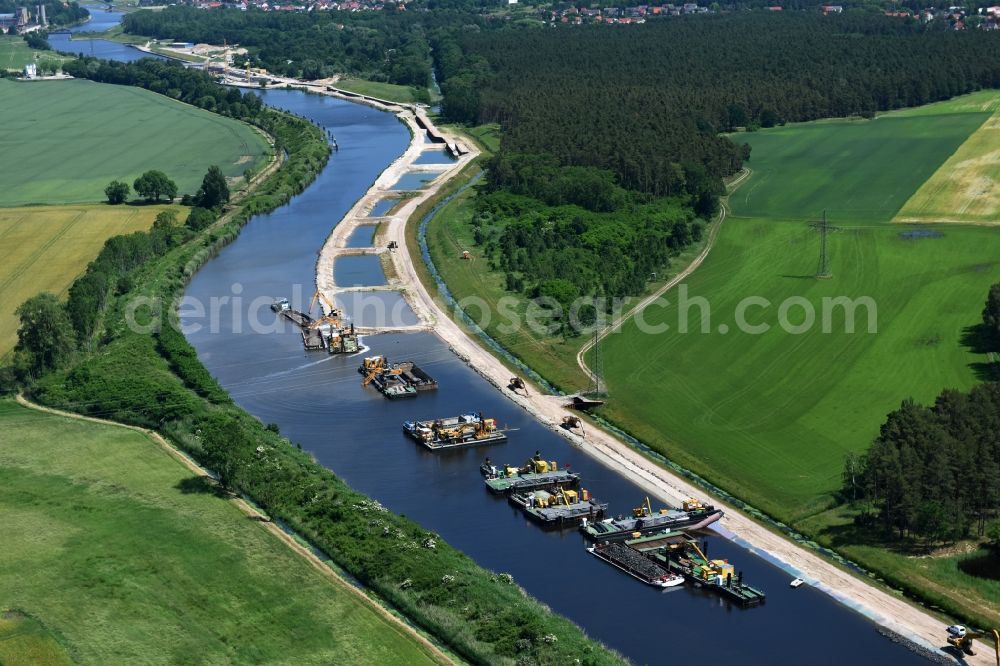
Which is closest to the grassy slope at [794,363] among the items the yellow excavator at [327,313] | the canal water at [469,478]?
the canal water at [469,478]

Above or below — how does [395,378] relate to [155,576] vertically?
above

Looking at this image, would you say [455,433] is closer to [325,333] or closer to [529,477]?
[529,477]

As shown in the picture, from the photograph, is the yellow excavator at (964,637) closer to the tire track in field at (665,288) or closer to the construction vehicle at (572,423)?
the construction vehicle at (572,423)

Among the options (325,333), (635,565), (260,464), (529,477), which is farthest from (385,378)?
(635,565)

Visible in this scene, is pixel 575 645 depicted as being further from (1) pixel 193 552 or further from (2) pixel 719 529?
(1) pixel 193 552

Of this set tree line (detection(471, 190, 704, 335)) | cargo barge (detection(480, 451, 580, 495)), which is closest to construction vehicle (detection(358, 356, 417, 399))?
tree line (detection(471, 190, 704, 335))

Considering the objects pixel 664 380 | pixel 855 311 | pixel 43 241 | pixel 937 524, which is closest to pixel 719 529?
pixel 937 524

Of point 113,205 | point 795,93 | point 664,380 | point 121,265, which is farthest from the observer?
point 795,93
